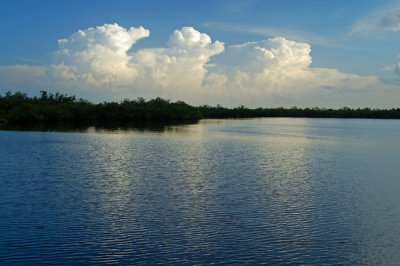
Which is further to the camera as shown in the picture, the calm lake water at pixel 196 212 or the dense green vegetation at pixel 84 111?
the dense green vegetation at pixel 84 111

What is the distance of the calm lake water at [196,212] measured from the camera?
11164mm

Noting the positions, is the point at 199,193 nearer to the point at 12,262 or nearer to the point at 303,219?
the point at 303,219

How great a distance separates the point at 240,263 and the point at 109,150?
24.9m

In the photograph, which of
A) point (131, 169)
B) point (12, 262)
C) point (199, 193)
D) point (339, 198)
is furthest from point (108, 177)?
point (12, 262)

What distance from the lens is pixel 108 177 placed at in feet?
70.9

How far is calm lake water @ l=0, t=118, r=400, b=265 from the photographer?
11.2 metres

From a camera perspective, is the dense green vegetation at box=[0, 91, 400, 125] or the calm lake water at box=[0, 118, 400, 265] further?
the dense green vegetation at box=[0, 91, 400, 125]

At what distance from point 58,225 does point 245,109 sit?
490 ft

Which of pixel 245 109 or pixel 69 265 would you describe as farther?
pixel 245 109

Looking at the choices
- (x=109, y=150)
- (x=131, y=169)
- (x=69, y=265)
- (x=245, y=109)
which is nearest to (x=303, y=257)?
(x=69, y=265)

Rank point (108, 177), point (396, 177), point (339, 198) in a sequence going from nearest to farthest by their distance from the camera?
1. point (339, 198)
2. point (108, 177)
3. point (396, 177)

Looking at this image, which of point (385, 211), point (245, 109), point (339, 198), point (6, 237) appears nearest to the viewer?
point (6, 237)

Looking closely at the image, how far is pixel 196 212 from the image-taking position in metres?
15.0

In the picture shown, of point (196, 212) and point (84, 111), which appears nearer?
point (196, 212)
